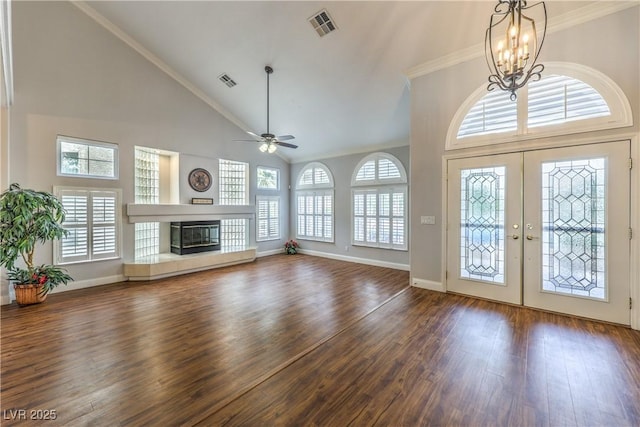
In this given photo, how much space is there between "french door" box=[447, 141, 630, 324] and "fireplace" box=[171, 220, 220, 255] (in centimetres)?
535

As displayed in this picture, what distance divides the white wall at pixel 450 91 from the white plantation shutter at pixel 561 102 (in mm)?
220

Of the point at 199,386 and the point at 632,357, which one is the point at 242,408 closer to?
the point at 199,386

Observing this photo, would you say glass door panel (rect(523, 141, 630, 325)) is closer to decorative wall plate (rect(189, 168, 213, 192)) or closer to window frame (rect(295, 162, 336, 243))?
window frame (rect(295, 162, 336, 243))

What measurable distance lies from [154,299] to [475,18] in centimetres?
617

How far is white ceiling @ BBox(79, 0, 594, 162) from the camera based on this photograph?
12.4ft

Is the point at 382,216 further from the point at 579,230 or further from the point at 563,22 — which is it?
the point at 563,22

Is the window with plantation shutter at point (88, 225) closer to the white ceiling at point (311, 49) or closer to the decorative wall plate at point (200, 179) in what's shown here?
the decorative wall plate at point (200, 179)

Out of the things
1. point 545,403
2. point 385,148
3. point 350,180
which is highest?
point 385,148

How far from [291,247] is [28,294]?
18.2ft

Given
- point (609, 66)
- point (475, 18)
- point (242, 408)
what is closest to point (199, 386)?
point (242, 408)

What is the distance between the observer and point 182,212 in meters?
Result: 5.99

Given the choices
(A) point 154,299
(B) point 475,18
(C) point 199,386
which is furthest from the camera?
(A) point 154,299

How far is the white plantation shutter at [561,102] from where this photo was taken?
3.24 m

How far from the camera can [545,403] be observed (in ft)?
6.25
